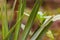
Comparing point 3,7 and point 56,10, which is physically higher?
point 3,7

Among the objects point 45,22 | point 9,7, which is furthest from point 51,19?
point 9,7

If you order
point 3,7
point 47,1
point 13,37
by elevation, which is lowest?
point 47,1

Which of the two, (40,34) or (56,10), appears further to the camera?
(56,10)

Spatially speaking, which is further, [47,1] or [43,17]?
[47,1]

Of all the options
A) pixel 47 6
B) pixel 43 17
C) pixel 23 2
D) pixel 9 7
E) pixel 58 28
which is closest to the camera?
pixel 23 2

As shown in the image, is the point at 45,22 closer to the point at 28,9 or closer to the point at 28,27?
the point at 28,27

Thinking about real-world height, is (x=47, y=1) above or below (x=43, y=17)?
below

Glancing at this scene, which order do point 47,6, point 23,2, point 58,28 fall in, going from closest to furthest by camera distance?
point 23,2 < point 58,28 < point 47,6

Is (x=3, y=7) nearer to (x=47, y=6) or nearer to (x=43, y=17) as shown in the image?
(x=43, y=17)

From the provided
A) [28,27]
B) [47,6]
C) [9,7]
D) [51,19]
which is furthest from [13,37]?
[47,6]
